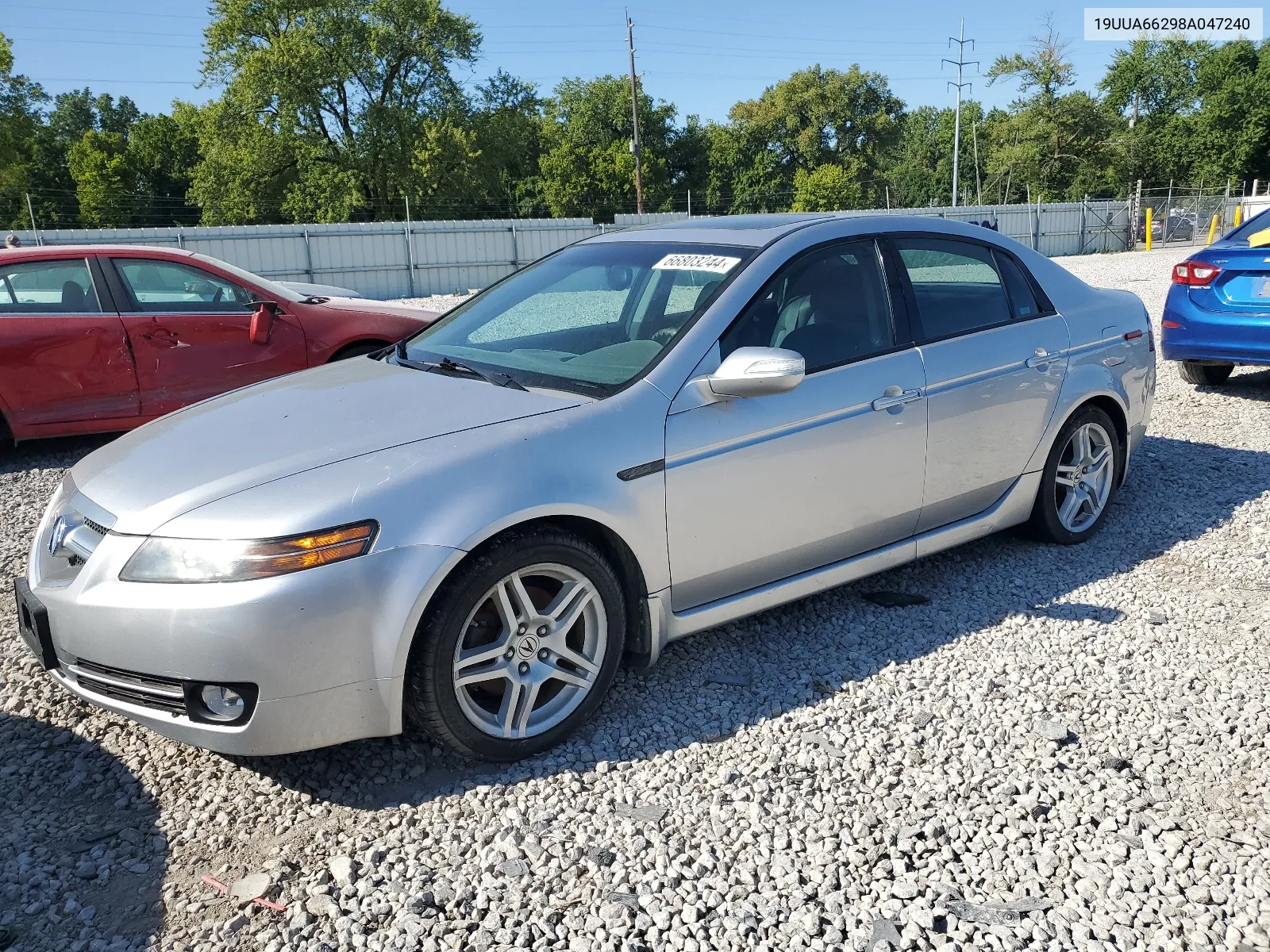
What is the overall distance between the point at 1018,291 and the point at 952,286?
47 cm

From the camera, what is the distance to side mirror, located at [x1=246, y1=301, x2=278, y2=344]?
23.9ft

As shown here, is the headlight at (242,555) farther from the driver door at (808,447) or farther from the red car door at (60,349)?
the red car door at (60,349)

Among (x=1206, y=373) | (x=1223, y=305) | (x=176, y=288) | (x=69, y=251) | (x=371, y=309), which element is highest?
(x=69, y=251)

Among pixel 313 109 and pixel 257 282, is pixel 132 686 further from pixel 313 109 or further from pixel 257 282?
pixel 313 109

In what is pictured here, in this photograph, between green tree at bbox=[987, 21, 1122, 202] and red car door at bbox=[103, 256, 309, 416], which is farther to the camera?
green tree at bbox=[987, 21, 1122, 202]

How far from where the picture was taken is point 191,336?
722 centimetres

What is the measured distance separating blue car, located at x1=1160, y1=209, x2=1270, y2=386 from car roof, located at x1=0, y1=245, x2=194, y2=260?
25.1 feet

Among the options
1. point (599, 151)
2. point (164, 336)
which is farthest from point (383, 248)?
point (599, 151)

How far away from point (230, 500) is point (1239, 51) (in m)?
95.1

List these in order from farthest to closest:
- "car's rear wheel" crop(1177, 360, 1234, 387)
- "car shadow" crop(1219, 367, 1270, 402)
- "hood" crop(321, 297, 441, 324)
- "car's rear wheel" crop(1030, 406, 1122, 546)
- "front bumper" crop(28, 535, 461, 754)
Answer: "car's rear wheel" crop(1177, 360, 1234, 387)
"car shadow" crop(1219, 367, 1270, 402)
"hood" crop(321, 297, 441, 324)
"car's rear wheel" crop(1030, 406, 1122, 546)
"front bumper" crop(28, 535, 461, 754)

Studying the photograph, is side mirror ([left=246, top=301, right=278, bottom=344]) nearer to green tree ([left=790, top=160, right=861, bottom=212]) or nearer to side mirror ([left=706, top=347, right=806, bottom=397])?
side mirror ([left=706, top=347, right=806, bottom=397])

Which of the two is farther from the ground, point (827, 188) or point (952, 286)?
point (827, 188)

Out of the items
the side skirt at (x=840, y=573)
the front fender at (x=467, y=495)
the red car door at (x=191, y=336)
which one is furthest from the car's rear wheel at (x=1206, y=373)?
the red car door at (x=191, y=336)

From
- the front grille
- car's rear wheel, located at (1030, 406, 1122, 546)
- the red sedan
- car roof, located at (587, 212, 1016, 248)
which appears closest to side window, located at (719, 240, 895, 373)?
car roof, located at (587, 212, 1016, 248)
